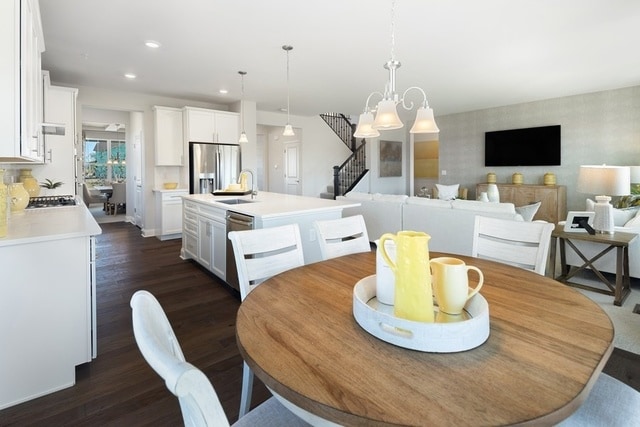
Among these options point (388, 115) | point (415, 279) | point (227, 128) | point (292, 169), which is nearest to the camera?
point (415, 279)

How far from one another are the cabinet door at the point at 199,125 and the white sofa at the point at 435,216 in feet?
9.84

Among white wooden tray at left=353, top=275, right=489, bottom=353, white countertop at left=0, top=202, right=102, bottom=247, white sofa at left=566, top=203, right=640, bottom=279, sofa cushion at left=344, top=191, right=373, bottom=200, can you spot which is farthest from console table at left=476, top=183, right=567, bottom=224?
white countertop at left=0, top=202, right=102, bottom=247

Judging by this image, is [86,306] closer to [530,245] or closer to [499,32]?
[530,245]

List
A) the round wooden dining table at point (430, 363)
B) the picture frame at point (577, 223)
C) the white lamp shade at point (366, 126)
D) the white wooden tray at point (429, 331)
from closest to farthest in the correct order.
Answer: the round wooden dining table at point (430, 363) < the white wooden tray at point (429, 331) < the white lamp shade at point (366, 126) < the picture frame at point (577, 223)

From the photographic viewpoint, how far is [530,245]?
1.85 m

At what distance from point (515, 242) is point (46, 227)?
2.75 metres

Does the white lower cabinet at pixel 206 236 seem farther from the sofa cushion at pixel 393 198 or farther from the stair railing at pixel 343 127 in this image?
the stair railing at pixel 343 127

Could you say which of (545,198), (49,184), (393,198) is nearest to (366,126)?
(393,198)

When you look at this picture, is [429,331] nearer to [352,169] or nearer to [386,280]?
[386,280]

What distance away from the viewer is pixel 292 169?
29.0 ft

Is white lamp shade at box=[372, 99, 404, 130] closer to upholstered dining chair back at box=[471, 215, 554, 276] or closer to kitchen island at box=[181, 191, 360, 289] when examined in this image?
upholstered dining chair back at box=[471, 215, 554, 276]

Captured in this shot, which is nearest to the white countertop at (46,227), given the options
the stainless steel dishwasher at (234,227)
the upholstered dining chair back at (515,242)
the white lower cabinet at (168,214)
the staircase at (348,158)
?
the stainless steel dishwasher at (234,227)

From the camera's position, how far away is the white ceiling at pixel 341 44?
2943 millimetres

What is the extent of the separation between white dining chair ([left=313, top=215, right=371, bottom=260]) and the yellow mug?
920 mm
